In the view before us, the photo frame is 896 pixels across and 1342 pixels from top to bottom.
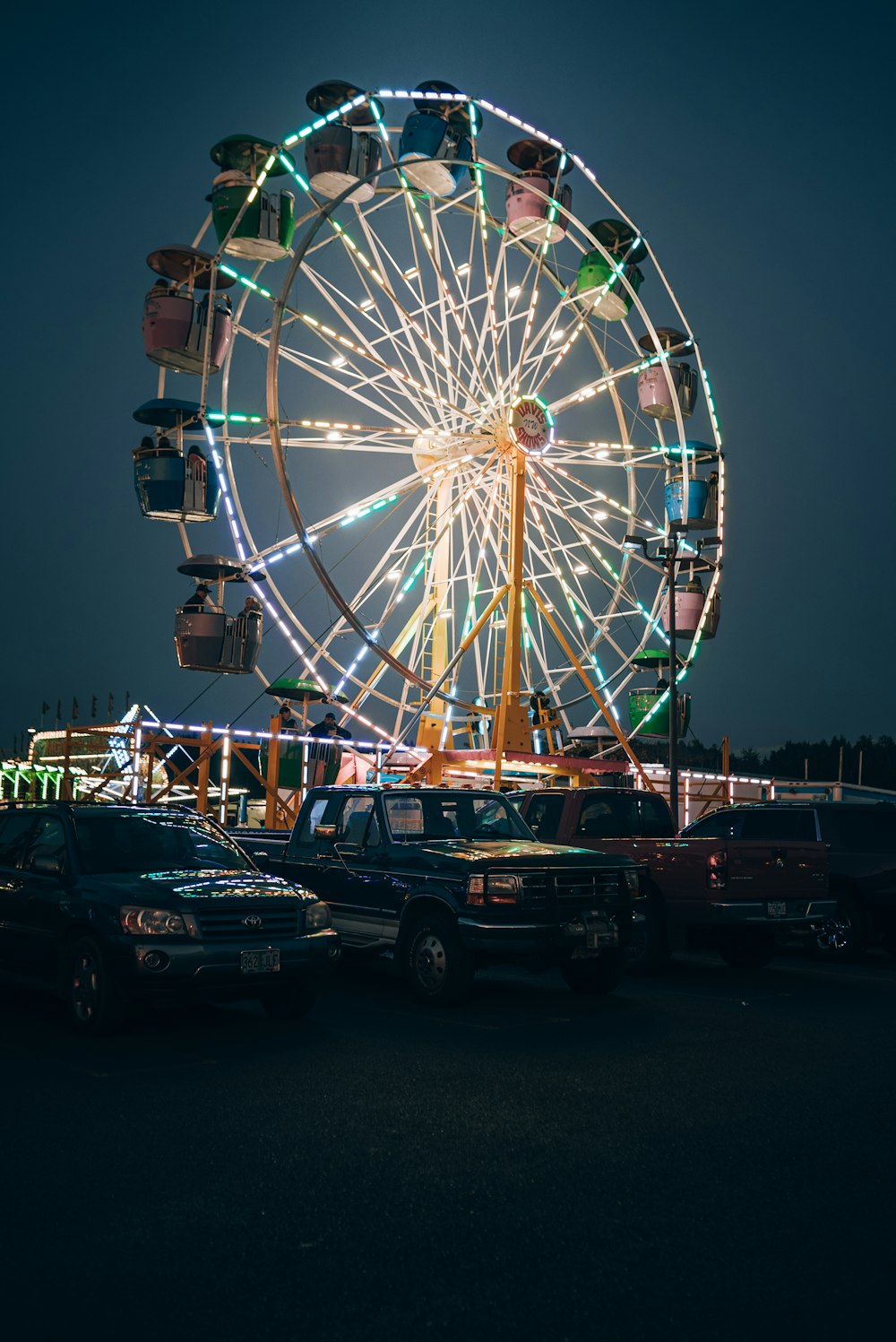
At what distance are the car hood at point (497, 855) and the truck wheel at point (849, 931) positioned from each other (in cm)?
450

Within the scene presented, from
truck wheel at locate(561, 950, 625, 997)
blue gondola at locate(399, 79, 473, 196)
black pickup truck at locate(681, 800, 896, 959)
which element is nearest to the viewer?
truck wheel at locate(561, 950, 625, 997)

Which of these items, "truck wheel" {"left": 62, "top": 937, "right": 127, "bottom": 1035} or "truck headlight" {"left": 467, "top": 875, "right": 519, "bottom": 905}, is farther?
"truck headlight" {"left": 467, "top": 875, "right": 519, "bottom": 905}

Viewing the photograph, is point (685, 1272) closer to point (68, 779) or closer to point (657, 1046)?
point (657, 1046)

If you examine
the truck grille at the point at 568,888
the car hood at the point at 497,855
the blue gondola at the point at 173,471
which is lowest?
the truck grille at the point at 568,888

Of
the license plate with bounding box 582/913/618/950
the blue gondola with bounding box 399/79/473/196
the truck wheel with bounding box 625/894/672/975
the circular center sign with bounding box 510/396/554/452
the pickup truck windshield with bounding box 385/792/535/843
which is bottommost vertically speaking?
the truck wheel with bounding box 625/894/672/975

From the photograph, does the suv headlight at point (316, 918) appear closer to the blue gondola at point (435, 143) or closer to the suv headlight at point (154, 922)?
the suv headlight at point (154, 922)

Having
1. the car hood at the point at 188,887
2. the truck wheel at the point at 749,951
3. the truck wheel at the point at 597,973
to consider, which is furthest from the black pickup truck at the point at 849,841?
the car hood at the point at 188,887

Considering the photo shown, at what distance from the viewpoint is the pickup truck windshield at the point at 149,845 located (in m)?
9.30

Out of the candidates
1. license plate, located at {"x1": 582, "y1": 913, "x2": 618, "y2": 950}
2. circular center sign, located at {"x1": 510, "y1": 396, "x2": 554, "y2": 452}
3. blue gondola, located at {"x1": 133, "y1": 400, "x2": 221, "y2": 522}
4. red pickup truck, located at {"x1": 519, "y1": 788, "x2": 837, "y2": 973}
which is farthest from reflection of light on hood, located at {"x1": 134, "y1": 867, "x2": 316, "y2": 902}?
circular center sign, located at {"x1": 510, "y1": 396, "x2": 554, "y2": 452}

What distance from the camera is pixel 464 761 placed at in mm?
25438

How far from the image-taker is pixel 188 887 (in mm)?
8711

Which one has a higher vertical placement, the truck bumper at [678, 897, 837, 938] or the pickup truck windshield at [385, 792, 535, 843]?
the pickup truck windshield at [385, 792, 535, 843]

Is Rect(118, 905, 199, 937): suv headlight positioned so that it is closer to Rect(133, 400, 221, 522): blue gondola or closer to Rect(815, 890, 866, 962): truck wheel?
Rect(815, 890, 866, 962): truck wheel

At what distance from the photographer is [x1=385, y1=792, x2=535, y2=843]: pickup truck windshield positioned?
11258 mm
